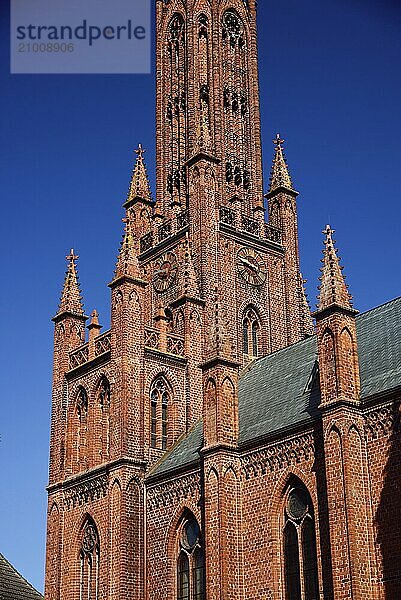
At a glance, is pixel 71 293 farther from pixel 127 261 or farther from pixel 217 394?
pixel 217 394

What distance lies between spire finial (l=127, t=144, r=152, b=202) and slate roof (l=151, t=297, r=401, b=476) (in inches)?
599

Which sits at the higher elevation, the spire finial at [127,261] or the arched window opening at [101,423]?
the spire finial at [127,261]

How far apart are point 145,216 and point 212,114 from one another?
6724 mm

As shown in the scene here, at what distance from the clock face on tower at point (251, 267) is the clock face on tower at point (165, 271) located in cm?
332

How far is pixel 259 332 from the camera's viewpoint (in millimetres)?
47719

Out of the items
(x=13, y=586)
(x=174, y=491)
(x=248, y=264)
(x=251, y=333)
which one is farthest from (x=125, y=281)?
(x=13, y=586)

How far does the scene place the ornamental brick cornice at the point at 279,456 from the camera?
1216 inches

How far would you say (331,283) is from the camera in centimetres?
3117

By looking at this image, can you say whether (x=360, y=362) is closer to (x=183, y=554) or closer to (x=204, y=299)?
(x=183, y=554)

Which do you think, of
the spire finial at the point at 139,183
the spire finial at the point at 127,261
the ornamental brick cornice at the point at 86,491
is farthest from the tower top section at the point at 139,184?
the ornamental brick cornice at the point at 86,491

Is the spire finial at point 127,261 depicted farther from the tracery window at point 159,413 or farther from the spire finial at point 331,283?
the spire finial at point 331,283

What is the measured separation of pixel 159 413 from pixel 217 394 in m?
7.03

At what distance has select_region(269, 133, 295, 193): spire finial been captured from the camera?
2066 inches

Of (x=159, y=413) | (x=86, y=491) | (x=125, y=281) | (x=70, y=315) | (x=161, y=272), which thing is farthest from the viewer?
(x=161, y=272)
